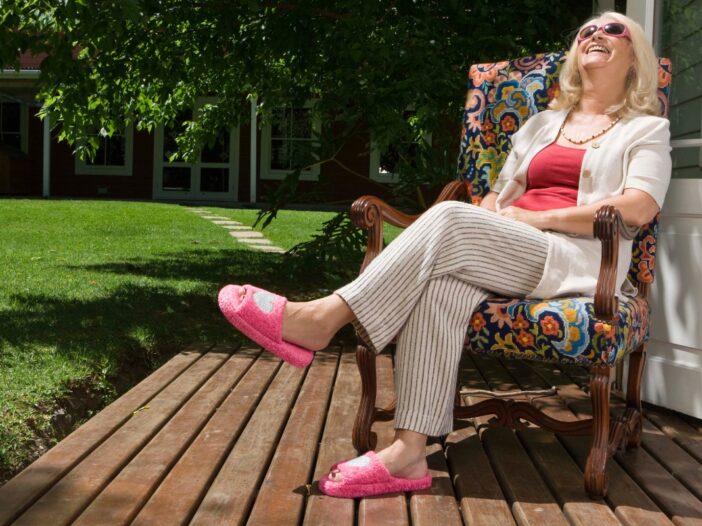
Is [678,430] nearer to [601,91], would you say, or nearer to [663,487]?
[663,487]

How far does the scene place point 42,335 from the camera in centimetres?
415

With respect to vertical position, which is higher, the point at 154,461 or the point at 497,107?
the point at 497,107

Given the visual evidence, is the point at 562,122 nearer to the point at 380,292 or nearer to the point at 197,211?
the point at 380,292

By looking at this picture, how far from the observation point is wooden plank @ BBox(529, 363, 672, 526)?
2270 mm

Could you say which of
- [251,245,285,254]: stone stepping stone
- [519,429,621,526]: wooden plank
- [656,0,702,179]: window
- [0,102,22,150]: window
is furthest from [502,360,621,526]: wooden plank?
[0,102,22,150]: window

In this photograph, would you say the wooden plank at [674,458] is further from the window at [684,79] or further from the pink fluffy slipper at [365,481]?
the window at [684,79]

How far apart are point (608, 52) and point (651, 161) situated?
40cm

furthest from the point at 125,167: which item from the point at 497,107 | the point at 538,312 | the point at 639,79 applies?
the point at 538,312

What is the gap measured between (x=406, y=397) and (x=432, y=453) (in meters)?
0.42

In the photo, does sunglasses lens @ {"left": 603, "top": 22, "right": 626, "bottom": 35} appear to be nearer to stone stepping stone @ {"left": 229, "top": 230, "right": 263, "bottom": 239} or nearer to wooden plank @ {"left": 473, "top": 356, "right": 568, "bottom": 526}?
wooden plank @ {"left": 473, "top": 356, "right": 568, "bottom": 526}

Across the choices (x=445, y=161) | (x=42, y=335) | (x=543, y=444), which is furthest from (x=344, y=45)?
(x=543, y=444)

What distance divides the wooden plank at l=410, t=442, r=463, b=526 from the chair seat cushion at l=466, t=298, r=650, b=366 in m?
0.35

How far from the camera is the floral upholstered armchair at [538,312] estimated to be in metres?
2.45

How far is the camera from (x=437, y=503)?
7.66 feet
